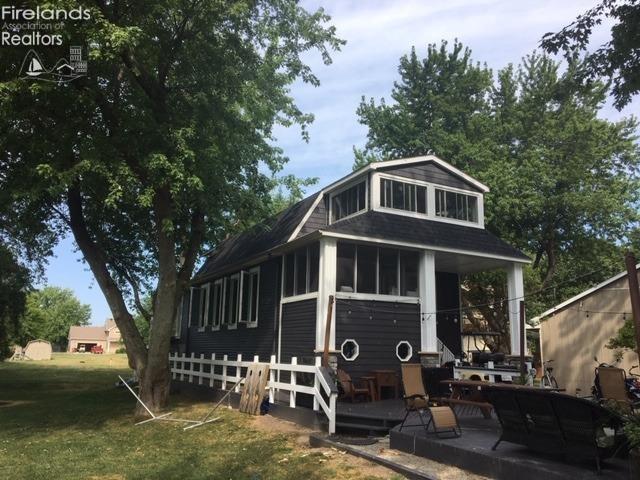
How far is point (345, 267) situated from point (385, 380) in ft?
9.65

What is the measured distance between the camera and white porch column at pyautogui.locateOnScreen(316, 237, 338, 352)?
11.8 metres

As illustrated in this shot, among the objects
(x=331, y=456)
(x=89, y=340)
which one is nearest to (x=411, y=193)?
(x=331, y=456)

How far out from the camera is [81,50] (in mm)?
10945

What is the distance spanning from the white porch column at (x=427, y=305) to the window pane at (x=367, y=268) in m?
1.33

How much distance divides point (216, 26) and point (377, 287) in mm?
7821

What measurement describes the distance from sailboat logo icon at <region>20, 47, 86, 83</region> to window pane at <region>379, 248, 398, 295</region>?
27.6ft

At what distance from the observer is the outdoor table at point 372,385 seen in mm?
11570

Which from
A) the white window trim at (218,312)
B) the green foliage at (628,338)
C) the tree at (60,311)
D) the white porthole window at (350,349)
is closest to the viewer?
the white porthole window at (350,349)

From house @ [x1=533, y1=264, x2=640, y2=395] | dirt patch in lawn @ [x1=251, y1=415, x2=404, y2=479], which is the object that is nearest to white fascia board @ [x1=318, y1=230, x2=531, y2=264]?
house @ [x1=533, y1=264, x2=640, y2=395]

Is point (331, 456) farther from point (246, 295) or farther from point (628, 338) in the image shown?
point (246, 295)

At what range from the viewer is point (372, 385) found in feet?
38.1

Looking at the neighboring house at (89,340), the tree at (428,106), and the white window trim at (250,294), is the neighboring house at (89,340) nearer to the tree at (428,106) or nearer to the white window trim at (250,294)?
the tree at (428,106)

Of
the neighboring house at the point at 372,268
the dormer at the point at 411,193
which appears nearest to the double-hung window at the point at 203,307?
the neighboring house at the point at 372,268

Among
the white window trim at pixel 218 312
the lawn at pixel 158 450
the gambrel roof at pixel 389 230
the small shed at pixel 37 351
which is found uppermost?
the gambrel roof at pixel 389 230
